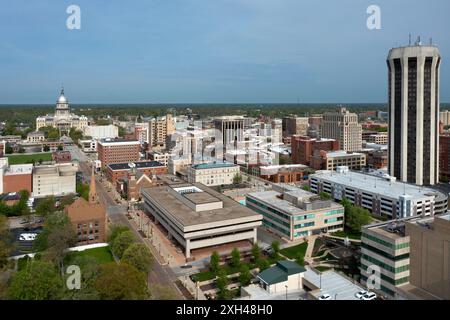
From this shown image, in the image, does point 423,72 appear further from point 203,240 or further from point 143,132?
point 143,132

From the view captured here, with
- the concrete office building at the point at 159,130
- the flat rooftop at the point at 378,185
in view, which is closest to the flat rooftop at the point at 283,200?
the flat rooftop at the point at 378,185

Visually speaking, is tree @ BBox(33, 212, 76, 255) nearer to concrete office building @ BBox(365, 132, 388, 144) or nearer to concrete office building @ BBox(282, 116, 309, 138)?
concrete office building @ BBox(365, 132, 388, 144)

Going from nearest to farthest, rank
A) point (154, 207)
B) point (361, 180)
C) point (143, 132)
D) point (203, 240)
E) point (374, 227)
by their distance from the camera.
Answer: point (374, 227), point (203, 240), point (154, 207), point (361, 180), point (143, 132)

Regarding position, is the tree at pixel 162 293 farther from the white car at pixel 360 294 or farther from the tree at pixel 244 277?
the white car at pixel 360 294

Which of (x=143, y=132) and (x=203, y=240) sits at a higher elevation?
(x=143, y=132)

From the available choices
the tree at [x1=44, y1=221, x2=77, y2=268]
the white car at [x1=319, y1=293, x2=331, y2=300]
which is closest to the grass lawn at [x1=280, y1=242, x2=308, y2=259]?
the white car at [x1=319, y1=293, x2=331, y2=300]

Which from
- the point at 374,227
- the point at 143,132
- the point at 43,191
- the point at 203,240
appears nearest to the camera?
the point at 374,227

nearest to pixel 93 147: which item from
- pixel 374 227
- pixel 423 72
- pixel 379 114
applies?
pixel 423 72
